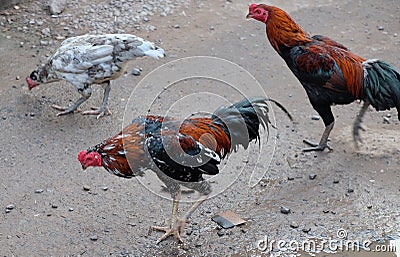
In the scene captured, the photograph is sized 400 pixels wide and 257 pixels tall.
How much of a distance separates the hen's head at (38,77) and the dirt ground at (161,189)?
0.75 ft

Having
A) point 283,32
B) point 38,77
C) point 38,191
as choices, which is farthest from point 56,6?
point 283,32

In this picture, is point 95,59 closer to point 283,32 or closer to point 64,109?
point 64,109

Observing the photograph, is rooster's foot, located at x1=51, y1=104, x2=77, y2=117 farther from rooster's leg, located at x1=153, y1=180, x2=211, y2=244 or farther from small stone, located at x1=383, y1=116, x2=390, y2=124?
small stone, located at x1=383, y1=116, x2=390, y2=124

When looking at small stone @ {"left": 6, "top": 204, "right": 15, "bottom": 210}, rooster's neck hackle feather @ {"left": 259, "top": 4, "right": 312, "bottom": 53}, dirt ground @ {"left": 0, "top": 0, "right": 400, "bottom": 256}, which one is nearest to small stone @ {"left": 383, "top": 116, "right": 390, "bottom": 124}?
dirt ground @ {"left": 0, "top": 0, "right": 400, "bottom": 256}

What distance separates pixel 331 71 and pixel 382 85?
48 cm

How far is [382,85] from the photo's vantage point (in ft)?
19.2

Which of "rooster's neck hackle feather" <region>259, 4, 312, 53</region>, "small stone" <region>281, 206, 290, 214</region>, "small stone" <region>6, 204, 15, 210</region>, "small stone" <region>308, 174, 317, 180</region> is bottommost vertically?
"small stone" <region>6, 204, 15, 210</region>

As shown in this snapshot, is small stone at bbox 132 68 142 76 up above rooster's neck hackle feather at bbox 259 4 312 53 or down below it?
below

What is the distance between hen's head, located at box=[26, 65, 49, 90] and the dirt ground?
0.23m

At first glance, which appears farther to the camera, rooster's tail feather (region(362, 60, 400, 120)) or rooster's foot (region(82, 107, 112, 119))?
rooster's foot (region(82, 107, 112, 119))

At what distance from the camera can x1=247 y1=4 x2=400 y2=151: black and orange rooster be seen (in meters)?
5.88

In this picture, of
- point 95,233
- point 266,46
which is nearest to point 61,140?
point 95,233

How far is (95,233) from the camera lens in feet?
17.3

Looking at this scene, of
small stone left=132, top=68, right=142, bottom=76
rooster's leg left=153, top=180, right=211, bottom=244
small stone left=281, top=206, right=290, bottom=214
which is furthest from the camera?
small stone left=132, top=68, right=142, bottom=76
